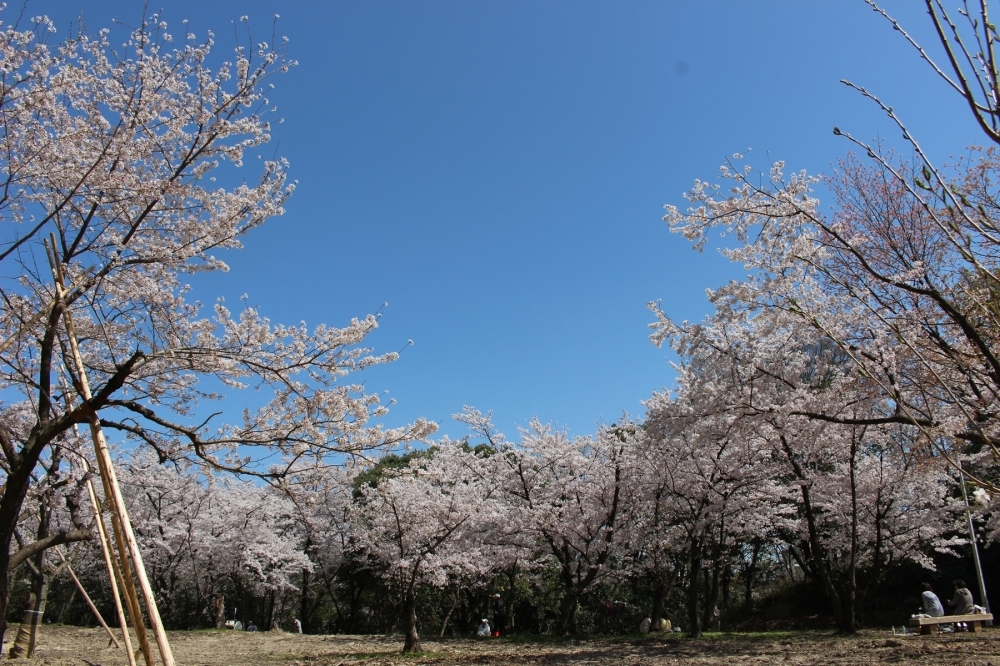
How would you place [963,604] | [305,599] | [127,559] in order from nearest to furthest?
[127,559] → [963,604] → [305,599]

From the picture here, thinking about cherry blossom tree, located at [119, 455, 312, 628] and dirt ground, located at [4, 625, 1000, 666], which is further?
cherry blossom tree, located at [119, 455, 312, 628]

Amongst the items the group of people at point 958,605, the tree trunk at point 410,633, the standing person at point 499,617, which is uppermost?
the group of people at point 958,605

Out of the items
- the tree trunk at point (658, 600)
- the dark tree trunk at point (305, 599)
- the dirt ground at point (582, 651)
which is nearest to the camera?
the dirt ground at point (582, 651)

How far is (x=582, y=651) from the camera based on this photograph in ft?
36.0

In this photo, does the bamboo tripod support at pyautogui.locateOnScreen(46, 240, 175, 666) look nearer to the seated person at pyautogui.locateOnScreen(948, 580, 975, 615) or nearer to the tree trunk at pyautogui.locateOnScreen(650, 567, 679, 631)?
the seated person at pyautogui.locateOnScreen(948, 580, 975, 615)

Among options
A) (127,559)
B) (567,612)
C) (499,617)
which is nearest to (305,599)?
(499,617)

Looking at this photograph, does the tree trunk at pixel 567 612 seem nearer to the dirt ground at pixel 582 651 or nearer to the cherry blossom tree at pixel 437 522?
the dirt ground at pixel 582 651

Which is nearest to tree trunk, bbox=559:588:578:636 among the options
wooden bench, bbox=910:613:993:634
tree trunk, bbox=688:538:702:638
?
tree trunk, bbox=688:538:702:638

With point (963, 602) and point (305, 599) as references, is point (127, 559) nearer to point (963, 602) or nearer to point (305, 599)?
point (963, 602)

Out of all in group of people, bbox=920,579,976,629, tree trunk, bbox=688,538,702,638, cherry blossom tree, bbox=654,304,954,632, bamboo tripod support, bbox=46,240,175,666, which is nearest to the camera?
bamboo tripod support, bbox=46,240,175,666

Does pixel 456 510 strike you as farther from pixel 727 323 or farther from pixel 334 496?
pixel 334 496

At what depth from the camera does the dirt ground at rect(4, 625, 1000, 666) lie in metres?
7.91

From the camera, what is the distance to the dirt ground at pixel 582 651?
7910mm

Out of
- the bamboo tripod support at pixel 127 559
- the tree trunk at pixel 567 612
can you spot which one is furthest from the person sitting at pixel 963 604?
the bamboo tripod support at pixel 127 559
